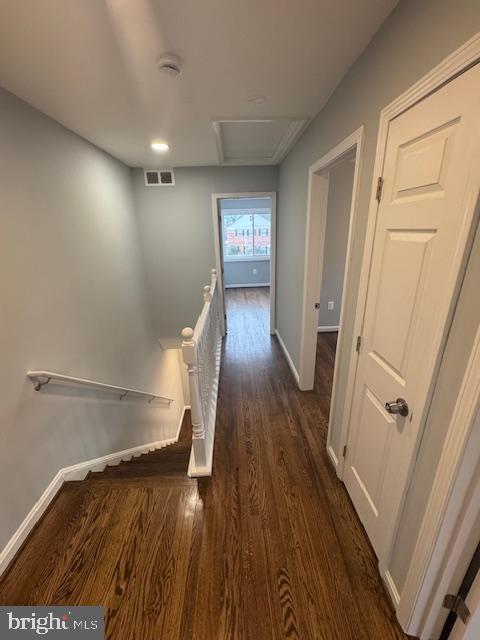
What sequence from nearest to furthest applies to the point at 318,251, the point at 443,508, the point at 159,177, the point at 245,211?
1. the point at 443,508
2. the point at 318,251
3. the point at 159,177
4. the point at 245,211

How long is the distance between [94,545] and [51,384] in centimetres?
96

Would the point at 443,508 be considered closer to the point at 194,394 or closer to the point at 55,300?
the point at 194,394

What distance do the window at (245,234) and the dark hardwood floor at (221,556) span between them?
20.1 feet

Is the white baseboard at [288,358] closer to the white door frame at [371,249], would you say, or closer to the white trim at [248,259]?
the white door frame at [371,249]

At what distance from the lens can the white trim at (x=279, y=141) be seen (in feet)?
6.44

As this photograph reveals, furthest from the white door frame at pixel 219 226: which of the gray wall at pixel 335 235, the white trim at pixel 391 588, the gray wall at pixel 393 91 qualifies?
the white trim at pixel 391 588

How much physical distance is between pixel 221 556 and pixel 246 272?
22.0ft

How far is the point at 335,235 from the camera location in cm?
371

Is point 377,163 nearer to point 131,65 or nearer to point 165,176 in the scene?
point 131,65


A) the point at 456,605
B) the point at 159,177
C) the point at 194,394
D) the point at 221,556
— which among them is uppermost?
the point at 159,177

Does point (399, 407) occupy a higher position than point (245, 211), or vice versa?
point (245, 211)

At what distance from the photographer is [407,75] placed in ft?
3.06

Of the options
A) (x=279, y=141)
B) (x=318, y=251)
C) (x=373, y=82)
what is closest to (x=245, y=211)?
(x=279, y=141)

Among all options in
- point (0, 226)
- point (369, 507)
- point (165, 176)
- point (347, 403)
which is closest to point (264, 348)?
point (347, 403)
